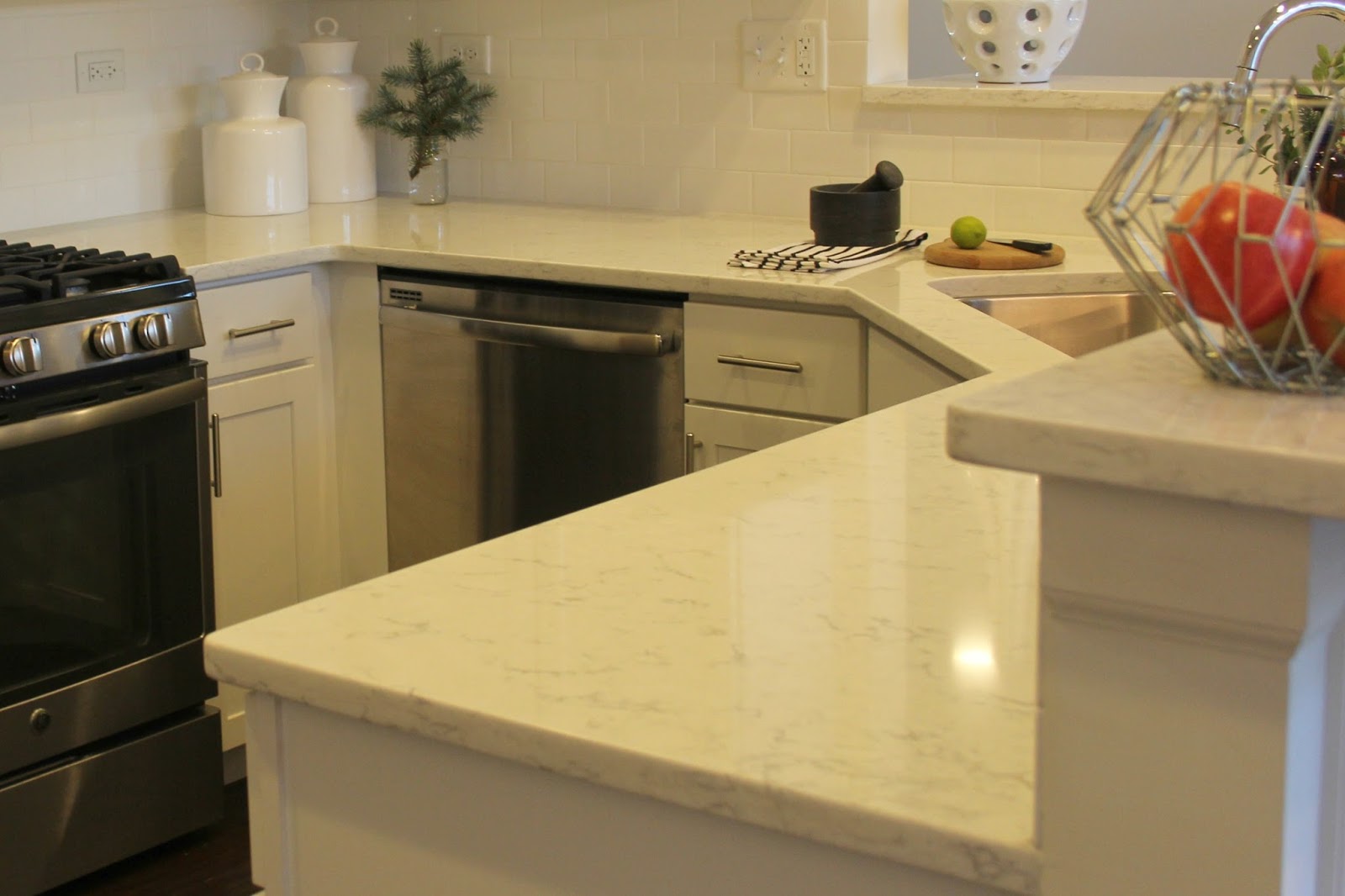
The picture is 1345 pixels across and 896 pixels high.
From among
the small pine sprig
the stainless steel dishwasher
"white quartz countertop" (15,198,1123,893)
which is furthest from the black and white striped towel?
"white quartz countertop" (15,198,1123,893)

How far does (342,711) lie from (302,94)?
2859 mm

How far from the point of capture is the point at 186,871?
9.20 ft

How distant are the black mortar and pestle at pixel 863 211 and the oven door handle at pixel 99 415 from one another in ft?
3.71

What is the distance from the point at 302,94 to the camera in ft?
12.1

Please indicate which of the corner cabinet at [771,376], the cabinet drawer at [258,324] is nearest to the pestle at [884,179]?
the corner cabinet at [771,376]

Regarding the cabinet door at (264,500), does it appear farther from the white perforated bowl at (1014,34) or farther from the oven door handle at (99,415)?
the white perforated bowl at (1014,34)

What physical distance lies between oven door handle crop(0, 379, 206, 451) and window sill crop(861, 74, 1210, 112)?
4.77ft

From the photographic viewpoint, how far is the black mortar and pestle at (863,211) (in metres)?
2.88

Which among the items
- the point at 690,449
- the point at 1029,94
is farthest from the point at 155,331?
the point at 1029,94

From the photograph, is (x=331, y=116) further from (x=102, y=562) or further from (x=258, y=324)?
(x=102, y=562)

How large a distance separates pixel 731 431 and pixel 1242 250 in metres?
2.08

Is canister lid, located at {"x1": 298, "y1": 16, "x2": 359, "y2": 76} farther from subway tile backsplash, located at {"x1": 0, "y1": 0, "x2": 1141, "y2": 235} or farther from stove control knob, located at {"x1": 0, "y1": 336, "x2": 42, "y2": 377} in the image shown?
stove control knob, located at {"x1": 0, "y1": 336, "x2": 42, "y2": 377}

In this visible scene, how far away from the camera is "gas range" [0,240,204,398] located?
95.7 inches

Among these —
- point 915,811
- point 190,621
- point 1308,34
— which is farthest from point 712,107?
point 915,811
